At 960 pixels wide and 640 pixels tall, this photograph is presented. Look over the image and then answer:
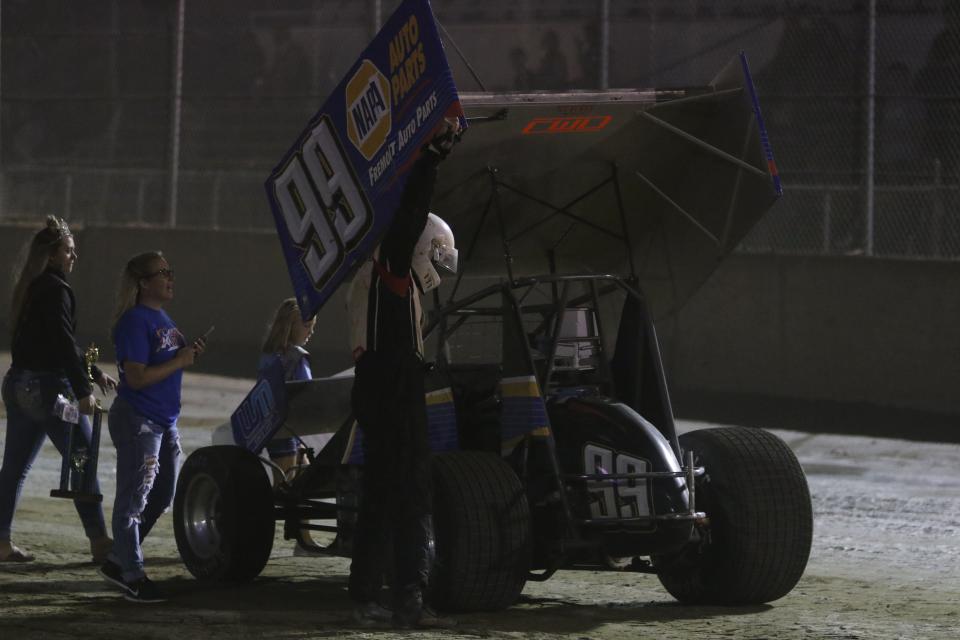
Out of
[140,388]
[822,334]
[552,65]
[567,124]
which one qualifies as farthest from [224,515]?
[552,65]

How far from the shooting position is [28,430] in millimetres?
7926

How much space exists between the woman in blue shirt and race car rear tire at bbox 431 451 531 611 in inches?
54.6

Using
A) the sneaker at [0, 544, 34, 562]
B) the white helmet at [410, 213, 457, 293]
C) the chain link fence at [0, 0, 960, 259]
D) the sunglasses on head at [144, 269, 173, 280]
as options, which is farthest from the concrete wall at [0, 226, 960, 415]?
the white helmet at [410, 213, 457, 293]

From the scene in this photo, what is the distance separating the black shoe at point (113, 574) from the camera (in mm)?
6930

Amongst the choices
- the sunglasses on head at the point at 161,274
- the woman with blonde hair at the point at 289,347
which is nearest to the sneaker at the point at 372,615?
the sunglasses on head at the point at 161,274

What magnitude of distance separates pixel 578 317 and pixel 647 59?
9.81 meters

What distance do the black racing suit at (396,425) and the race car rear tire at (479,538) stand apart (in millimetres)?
142

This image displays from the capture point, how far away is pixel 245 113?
18.6 metres

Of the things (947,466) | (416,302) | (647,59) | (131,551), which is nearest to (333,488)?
(131,551)

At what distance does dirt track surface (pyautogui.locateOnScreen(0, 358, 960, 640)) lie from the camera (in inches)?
248

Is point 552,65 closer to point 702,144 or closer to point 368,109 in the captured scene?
point 702,144

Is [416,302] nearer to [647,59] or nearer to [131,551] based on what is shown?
[131,551]

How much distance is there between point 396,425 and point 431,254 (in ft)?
2.32

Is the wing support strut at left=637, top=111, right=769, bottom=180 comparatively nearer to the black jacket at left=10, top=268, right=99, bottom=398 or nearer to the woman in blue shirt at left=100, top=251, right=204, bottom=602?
the woman in blue shirt at left=100, top=251, right=204, bottom=602
